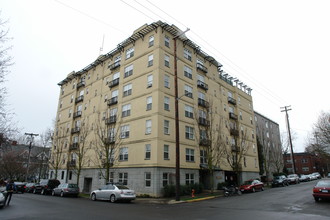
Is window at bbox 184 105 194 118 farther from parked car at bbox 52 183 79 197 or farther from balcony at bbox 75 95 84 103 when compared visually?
balcony at bbox 75 95 84 103

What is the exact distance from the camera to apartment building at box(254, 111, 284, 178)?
54.3m

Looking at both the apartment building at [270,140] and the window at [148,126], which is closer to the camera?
the window at [148,126]

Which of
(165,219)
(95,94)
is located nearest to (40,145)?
(95,94)

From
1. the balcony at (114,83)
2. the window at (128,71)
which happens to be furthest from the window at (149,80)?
the balcony at (114,83)

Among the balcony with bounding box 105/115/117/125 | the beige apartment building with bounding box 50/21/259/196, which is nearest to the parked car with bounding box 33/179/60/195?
the beige apartment building with bounding box 50/21/259/196

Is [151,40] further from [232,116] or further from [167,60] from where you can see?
[232,116]

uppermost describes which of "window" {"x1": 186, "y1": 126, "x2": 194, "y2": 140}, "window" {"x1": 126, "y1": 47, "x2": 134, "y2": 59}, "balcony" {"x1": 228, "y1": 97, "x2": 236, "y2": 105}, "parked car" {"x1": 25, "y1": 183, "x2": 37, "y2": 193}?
"window" {"x1": 126, "y1": 47, "x2": 134, "y2": 59}

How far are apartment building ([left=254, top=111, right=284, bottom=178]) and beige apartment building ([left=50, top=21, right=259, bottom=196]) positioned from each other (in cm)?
1411

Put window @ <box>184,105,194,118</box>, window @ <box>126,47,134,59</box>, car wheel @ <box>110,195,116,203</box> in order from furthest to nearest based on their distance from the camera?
window @ <box>126,47,134,59</box>, window @ <box>184,105,194,118</box>, car wheel @ <box>110,195,116,203</box>

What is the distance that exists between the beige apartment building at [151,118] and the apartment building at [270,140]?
1411 centimetres

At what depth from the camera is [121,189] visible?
62.5ft

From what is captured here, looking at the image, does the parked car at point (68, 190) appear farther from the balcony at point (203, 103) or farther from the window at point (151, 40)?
the window at point (151, 40)

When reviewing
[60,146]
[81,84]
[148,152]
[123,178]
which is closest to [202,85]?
[148,152]

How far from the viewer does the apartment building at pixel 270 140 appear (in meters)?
54.3
